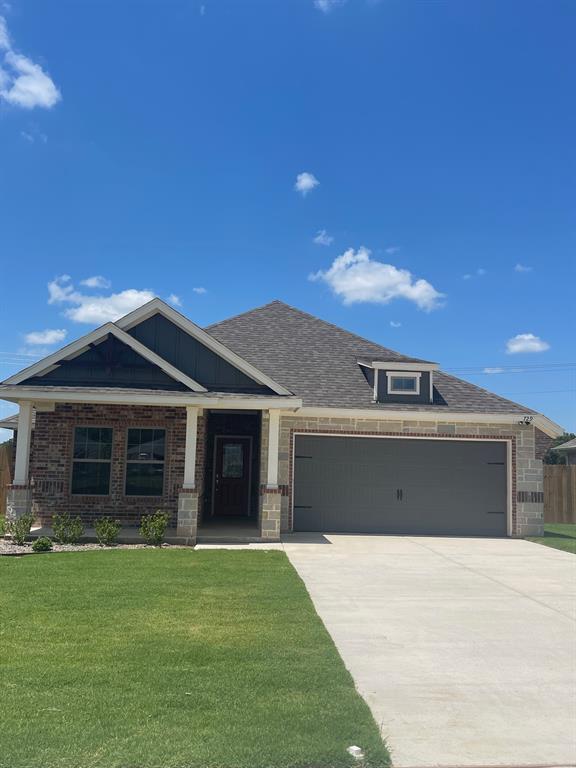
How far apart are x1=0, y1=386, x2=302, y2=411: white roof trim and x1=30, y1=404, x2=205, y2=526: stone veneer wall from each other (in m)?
1.08

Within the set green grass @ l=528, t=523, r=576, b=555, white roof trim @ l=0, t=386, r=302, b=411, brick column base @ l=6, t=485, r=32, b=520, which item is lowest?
green grass @ l=528, t=523, r=576, b=555

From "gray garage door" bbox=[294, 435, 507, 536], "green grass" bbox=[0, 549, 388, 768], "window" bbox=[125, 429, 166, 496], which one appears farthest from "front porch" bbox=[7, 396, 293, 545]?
"green grass" bbox=[0, 549, 388, 768]

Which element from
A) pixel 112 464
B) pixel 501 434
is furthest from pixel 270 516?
pixel 501 434

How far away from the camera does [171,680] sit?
4809mm

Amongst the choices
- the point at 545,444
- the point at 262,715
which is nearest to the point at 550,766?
the point at 262,715

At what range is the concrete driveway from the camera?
411 centimetres

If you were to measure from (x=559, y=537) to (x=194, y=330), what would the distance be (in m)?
10.6

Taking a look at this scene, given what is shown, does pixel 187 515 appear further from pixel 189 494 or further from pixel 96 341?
pixel 96 341

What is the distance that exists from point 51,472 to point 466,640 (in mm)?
10547

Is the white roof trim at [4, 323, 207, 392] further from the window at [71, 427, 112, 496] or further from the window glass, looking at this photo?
the window glass

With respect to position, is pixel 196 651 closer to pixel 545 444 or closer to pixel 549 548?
pixel 549 548

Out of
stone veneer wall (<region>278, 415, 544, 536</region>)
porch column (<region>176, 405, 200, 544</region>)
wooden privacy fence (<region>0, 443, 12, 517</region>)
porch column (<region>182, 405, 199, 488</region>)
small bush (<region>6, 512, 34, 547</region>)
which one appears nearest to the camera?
small bush (<region>6, 512, 34, 547</region>)

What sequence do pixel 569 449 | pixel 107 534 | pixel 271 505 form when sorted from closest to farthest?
1. pixel 107 534
2. pixel 271 505
3. pixel 569 449

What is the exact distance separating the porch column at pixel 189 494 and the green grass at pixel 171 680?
4273 mm
